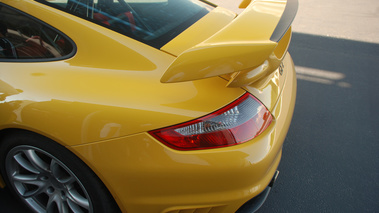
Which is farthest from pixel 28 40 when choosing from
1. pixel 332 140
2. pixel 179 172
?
pixel 332 140

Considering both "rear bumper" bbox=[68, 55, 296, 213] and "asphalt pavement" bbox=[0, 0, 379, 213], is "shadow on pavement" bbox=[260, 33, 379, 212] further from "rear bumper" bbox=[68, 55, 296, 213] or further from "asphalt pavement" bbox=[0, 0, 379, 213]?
"rear bumper" bbox=[68, 55, 296, 213]

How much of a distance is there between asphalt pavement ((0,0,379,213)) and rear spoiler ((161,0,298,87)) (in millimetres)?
1087

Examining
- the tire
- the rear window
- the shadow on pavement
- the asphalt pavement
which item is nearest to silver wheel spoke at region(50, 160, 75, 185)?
the tire

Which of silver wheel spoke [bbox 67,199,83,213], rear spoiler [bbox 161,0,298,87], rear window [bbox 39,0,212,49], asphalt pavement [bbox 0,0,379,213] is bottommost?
asphalt pavement [bbox 0,0,379,213]

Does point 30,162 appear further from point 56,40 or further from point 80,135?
point 56,40

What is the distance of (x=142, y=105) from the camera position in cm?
126

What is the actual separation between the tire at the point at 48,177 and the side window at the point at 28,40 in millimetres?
416

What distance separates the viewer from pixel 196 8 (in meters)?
1.94

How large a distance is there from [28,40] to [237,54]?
1.13 meters

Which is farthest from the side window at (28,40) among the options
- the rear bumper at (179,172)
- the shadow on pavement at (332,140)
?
the shadow on pavement at (332,140)

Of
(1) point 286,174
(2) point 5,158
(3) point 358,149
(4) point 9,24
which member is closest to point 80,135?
(2) point 5,158

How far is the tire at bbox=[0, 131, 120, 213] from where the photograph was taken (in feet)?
Answer: 4.69

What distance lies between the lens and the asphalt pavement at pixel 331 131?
2.01 meters

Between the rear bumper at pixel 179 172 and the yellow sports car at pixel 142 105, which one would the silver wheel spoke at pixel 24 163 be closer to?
the yellow sports car at pixel 142 105
